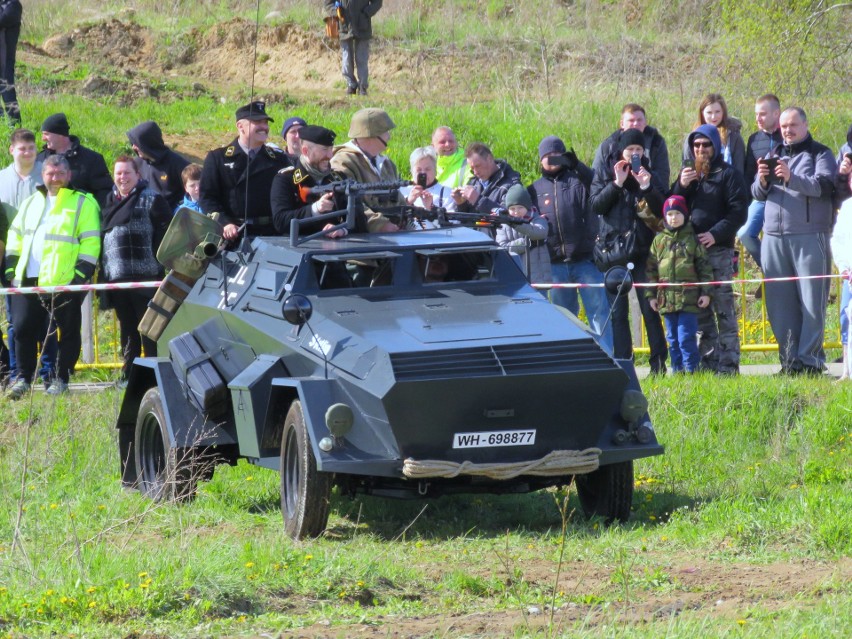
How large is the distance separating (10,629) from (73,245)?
6789 mm

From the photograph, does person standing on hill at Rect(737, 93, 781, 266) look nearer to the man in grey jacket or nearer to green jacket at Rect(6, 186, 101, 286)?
→ the man in grey jacket

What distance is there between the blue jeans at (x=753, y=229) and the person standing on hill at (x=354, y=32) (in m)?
10.3

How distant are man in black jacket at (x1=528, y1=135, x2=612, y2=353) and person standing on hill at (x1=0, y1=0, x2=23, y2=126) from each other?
30.7ft

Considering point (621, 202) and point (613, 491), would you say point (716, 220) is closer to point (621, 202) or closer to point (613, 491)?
point (621, 202)

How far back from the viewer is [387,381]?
325 inches

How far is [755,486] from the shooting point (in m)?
9.99

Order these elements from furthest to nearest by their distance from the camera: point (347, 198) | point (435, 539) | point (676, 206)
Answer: point (676, 206), point (347, 198), point (435, 539)

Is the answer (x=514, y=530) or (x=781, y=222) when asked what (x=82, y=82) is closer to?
(x=781, y=222)

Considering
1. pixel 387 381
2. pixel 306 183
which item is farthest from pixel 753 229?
pixel 387 381

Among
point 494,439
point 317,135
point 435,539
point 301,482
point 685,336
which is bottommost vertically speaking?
point 435,539

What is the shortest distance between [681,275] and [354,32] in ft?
39.9

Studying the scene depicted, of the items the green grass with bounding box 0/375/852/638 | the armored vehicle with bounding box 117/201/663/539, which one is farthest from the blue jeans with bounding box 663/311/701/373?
the armored vehicle with bounding box 117/201/663/539

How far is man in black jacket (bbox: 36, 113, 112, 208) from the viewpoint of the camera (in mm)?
13719

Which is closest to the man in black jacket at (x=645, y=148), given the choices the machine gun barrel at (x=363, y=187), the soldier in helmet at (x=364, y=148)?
the soldier in helmet at (x=364, y=148)
